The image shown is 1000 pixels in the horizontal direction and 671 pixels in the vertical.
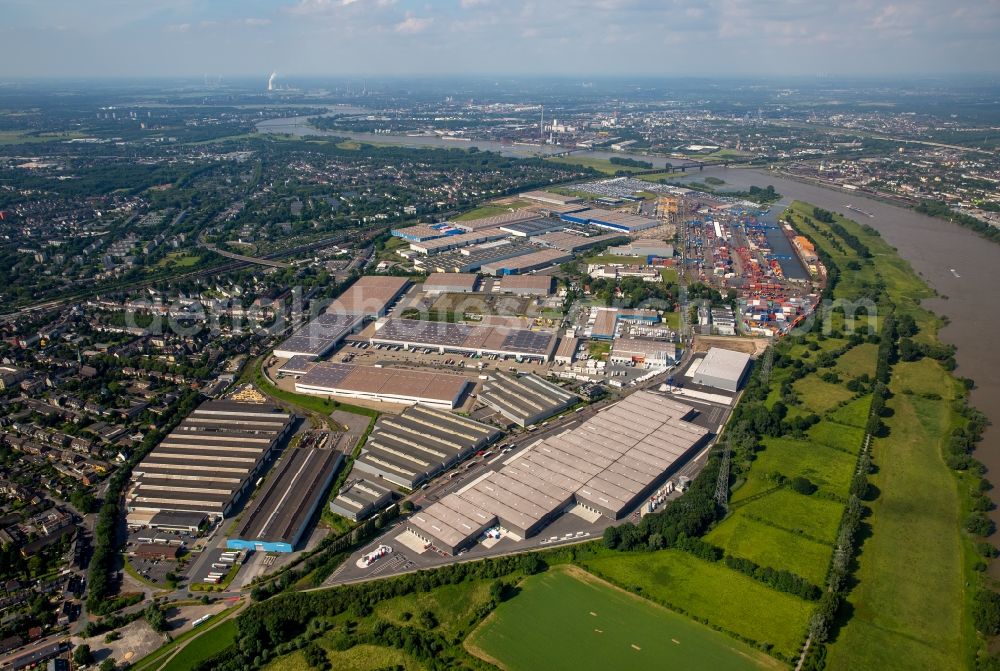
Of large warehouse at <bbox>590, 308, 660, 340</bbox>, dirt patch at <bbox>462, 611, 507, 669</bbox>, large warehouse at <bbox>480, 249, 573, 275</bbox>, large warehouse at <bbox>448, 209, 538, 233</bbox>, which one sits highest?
large warehouse at <bbox>448, 209, 538, 233</bbox>

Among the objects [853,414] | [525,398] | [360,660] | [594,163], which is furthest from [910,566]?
[594,163]

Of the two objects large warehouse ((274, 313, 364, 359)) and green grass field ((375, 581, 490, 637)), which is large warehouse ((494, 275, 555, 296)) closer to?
large warehouse ((274, 313, 364, 359))

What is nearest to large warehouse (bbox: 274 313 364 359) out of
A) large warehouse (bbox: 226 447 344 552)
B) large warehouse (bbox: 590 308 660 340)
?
large warehouse (bbox: 226 447 344 552)

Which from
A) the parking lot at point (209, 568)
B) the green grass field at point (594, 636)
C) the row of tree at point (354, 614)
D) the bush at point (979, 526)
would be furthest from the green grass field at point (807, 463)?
the parking lot at point (209, 568)

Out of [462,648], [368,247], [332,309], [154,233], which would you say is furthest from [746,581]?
[154,233]

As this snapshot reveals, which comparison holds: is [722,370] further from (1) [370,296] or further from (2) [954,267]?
(2) [954,267]

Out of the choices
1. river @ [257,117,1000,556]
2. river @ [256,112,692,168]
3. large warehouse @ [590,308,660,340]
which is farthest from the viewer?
river @ [256,112,692,168]

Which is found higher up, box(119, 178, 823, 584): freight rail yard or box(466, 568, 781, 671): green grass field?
box(119, 178, 823, 584): freight rail yard
